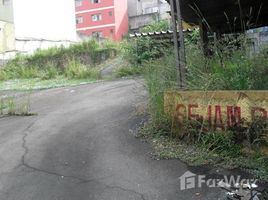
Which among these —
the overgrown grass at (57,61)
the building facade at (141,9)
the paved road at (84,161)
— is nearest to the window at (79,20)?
the building facade at (141,9)

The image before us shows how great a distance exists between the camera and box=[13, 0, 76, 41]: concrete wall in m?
28.5

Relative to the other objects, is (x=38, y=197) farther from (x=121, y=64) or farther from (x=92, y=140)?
(x=121, y=64)

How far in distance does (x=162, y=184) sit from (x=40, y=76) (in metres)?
15.2

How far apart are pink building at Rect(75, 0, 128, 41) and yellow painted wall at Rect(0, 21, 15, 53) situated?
24.5 m

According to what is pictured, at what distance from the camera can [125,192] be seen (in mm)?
4723

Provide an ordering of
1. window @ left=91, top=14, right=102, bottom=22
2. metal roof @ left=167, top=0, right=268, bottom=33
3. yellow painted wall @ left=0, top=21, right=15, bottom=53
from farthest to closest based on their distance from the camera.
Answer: window @ left=91, top=14, right=102, bottom=22, yellow painted wall @ left=0, top=21, right=15, bottom=53, metal roof @ left=167, top=0, right=268, bottom=33

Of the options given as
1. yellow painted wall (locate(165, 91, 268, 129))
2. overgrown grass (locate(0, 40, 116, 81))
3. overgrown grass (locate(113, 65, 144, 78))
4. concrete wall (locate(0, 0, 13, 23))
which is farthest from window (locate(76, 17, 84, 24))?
yellow painted wall (locate(165, 91, 268, 129))

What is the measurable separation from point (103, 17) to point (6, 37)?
28.4 metres

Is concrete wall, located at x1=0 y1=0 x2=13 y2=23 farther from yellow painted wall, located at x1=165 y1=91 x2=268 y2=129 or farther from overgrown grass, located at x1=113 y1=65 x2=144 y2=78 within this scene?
yellow painted wall, located at x1=165 y1=91 x2=268 y2=129

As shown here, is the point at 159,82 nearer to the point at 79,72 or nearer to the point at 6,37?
the point at 79,72

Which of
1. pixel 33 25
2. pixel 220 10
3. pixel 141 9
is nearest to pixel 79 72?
pixel 220 10

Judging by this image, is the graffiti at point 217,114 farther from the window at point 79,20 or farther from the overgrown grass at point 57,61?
the window at point 79,20

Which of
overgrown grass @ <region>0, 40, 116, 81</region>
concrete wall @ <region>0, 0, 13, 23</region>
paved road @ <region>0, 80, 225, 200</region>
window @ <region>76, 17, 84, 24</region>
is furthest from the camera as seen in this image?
window @ <region>76, 17, 84, 24</region>

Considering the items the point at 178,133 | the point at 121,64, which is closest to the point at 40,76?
the point at 121,64
